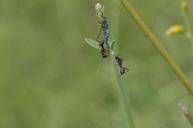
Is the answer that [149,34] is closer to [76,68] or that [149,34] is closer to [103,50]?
[103,50]

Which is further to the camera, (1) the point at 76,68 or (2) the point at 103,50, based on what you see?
(1) the point at 76,68

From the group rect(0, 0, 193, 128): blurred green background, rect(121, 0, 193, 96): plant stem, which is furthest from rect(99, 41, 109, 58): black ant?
rect(0, 0, 193, 128): blurred green background

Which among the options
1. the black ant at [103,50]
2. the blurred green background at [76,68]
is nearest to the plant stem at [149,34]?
the black ant at [103,50]

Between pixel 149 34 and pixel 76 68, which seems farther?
pixel 76 68

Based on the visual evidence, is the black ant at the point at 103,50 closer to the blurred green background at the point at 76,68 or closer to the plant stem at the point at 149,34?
the plant stem at the point at 149,34

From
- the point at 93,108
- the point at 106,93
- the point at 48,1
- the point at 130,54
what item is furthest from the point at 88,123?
the point at 48,1

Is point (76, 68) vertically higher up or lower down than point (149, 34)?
higher up

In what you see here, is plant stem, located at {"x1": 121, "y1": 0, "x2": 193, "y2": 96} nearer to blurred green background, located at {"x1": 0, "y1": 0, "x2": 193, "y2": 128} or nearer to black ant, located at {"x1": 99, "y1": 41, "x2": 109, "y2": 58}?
black ant, located at {"x1": 99, "y1": 41, "x2": 109, "y2": 58}

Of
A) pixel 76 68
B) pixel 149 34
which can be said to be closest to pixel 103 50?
pixel 149 34

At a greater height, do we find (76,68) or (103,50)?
(76,68)
